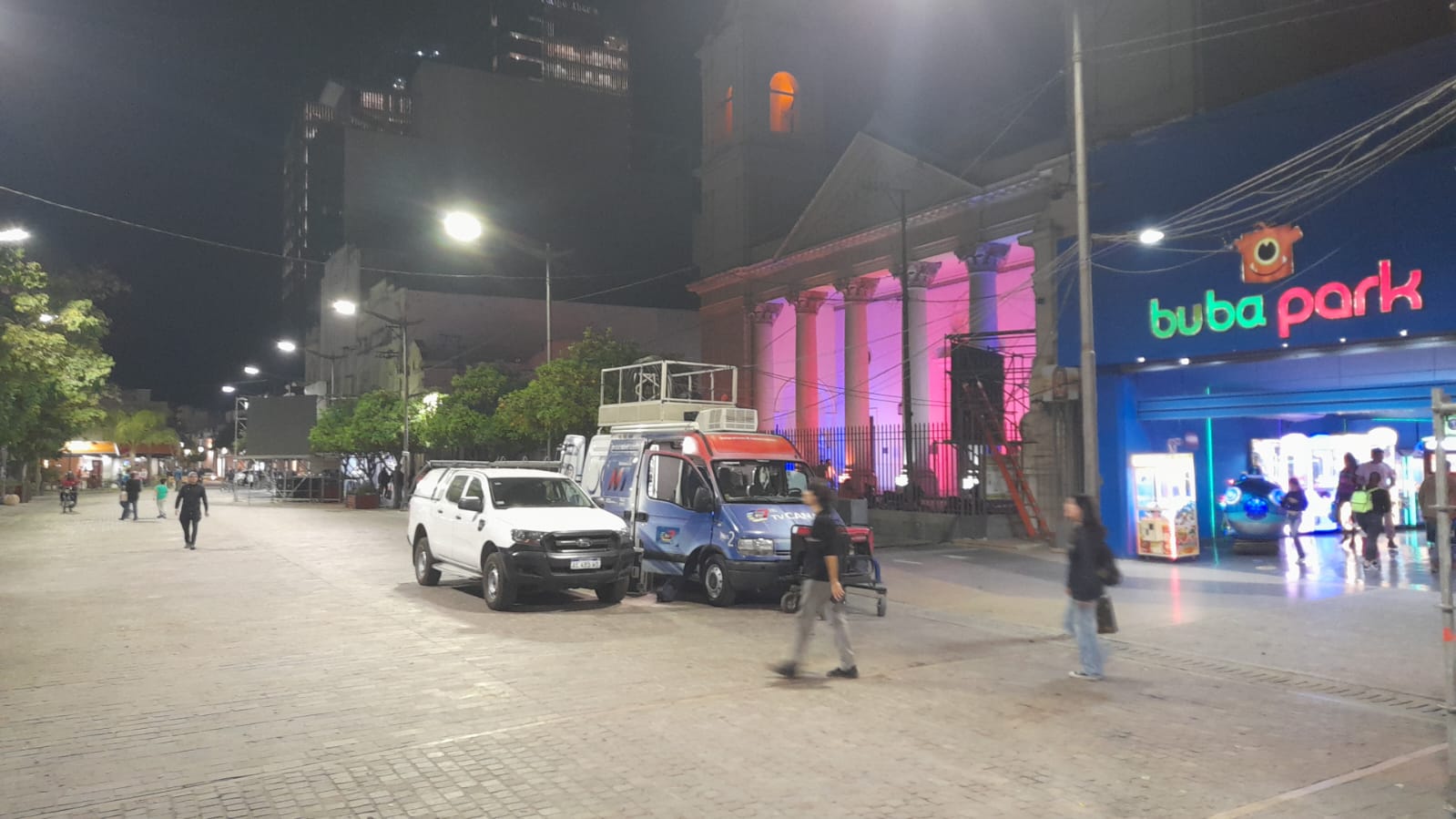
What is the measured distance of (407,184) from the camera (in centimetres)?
8269

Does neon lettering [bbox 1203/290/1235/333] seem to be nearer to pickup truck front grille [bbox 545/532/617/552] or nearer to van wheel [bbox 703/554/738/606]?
van wheel [bbox 703/554/738/606]

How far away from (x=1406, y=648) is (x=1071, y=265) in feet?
39.5

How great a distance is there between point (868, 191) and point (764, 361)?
9.41 metres

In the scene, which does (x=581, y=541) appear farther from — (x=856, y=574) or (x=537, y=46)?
(x=537, y=46)

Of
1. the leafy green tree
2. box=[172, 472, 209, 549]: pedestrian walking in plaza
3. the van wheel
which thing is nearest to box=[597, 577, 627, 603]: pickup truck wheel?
the van wheel

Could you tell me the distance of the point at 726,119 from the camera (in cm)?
4262

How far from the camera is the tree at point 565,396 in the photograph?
3162 cm

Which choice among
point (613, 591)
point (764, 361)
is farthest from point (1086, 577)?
point (764, 361)

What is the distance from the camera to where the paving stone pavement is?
5.52 m

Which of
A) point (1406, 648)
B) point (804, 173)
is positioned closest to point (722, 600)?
point (1406, 648)

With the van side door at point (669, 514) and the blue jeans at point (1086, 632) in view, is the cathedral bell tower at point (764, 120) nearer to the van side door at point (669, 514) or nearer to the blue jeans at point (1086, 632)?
the van side door at point (669, 514)

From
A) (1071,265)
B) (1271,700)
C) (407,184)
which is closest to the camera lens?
(1271,700)

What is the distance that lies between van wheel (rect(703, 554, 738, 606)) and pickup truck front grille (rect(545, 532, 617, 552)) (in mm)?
1406

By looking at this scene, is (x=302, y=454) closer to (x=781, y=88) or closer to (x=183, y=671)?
(x=781, y=88)
